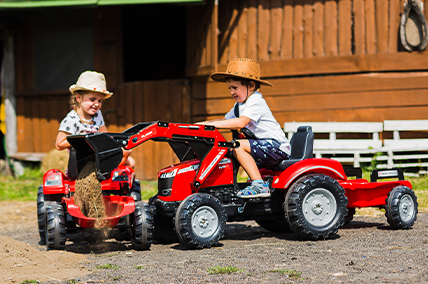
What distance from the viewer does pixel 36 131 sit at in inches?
488

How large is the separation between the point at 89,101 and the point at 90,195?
1233mm

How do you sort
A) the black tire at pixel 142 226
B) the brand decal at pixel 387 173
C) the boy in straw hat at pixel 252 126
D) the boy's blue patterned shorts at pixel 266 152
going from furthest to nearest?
the brand decal at pixel 387 173 < the boy's blue patterned shorts at pixel 266 152 < the boy in straw hat at pixel 252 126 < the black tire at pixel 142 226

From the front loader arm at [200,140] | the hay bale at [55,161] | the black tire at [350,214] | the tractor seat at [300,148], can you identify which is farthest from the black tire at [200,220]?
the hay bale at [55,161]

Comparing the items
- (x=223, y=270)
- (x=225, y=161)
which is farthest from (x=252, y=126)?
(x=223, y=270)

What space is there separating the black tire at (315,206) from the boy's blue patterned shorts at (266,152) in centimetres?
32

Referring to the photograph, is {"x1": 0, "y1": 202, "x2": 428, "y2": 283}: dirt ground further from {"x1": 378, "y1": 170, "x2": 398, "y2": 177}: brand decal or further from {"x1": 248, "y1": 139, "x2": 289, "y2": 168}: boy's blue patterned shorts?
{"x1": 248, "y1": 139, "x2": 289, "y2": 168}: boy's blue patterned shorts

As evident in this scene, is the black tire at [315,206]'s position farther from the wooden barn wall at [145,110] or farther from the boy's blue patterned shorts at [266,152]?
the wooden barn wall at [145,110]

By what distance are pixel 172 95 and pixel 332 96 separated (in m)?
3.31

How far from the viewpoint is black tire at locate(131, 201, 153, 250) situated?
4.71 meters

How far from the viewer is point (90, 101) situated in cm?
552

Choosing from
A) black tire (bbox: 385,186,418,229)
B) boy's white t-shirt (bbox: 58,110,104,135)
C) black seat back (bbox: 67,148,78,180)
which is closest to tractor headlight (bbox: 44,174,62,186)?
black seat back (bbox: 67,148,78,180)

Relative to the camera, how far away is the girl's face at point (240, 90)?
208 inches

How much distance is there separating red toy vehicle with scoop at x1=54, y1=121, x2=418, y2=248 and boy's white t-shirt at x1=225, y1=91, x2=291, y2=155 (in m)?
0.24

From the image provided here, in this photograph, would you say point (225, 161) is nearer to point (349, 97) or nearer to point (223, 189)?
point (223, 189)
